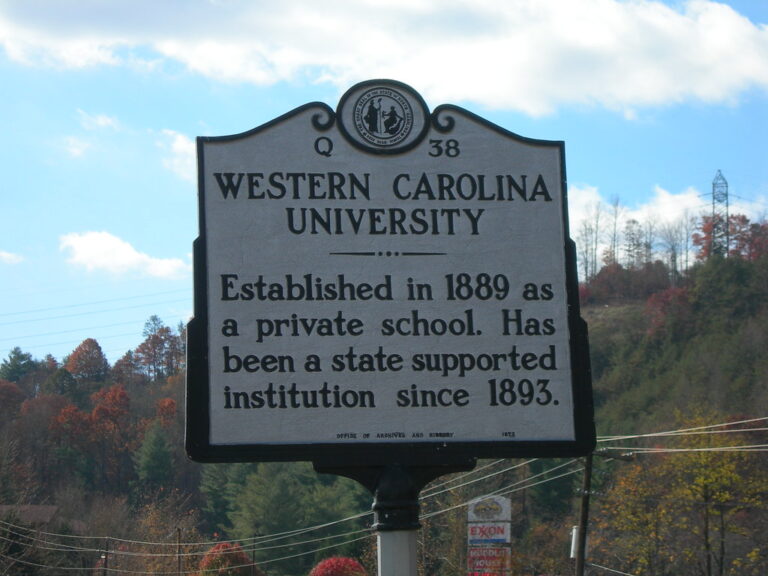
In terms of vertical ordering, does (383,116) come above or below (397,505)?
above

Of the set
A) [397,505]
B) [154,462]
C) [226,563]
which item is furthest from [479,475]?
[397,505]

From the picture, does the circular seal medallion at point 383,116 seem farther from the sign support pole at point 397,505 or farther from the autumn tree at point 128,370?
the autumn tree at point 128,370

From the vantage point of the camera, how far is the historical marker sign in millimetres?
5676

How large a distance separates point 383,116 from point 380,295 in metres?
1.06

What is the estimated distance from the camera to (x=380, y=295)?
579 cm

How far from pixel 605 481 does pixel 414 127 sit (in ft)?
174

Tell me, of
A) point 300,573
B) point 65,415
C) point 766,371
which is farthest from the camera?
point 65,415

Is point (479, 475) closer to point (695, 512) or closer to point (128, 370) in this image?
point (695, 512)

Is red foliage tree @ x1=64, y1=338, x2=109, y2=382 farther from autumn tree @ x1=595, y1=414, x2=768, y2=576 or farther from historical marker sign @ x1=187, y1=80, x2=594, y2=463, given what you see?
historical marker sign @ x1=187, y1=80, x2=594, y2=463

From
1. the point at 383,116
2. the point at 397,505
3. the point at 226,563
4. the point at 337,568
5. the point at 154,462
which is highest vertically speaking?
the point at 383,116

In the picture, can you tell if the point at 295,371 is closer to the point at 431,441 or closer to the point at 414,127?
the point at 431,441

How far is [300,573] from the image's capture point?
55.0 meters

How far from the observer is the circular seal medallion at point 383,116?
598cm

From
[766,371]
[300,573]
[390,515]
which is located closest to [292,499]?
[300,573]
